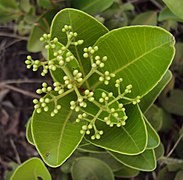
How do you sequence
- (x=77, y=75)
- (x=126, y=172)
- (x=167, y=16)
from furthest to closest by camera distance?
(x=126, y=172) < (x=167, y=16) < (x=77, y=75)

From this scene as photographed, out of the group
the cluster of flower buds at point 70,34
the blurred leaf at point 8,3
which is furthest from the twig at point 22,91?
the cluster of flower buds at point 70,34

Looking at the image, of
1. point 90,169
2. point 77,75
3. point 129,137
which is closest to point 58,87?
point 77,75

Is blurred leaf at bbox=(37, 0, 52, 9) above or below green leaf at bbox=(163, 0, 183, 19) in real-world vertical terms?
below

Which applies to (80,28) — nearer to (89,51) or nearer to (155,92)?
(89,51)

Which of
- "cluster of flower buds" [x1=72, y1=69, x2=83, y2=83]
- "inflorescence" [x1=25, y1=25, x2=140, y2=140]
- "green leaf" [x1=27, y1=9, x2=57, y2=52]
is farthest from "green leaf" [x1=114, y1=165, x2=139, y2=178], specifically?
"cluster of flower buds" [x1=72, y1=69, x2=83, y2=83]

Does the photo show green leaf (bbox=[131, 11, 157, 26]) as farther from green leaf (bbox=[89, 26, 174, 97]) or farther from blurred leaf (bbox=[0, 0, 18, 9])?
green leaf (bbox=[89, 26, 174, 97])
